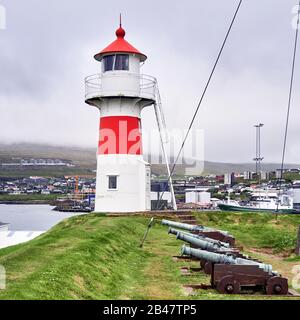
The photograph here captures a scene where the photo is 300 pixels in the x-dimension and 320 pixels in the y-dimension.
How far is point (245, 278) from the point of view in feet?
40.9

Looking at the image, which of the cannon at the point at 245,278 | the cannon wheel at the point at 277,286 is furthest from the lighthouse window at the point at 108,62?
the cannon wheel at the point at 277,286

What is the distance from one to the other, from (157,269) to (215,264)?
3.08 m

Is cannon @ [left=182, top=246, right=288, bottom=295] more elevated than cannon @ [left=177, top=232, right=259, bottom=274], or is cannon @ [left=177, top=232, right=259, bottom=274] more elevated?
cannon @ [left=177, top=232, right=259, bottom=274]

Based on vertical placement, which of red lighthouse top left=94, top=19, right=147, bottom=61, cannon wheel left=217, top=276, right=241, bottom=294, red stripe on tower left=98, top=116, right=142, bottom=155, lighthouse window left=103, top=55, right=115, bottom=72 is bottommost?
cannon wheel left=217, top=276, right=241, bottom=294

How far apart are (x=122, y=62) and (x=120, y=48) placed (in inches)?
26.0

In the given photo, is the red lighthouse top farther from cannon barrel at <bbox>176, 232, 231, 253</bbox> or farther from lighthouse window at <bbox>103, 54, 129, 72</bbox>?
cannon barrel at <bbox>176, 232, 231, 253</bbox>

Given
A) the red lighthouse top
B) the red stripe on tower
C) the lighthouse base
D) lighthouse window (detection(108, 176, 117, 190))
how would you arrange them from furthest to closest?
lighthouse window (detection(108, 176, 117, 190))
the lighthouse base
the red stripe on tower
the red lighthouse top

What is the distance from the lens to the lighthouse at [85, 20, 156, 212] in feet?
91.8

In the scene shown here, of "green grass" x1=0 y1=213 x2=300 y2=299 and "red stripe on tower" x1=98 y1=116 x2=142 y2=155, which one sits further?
"red stripe on tower" x1=98 y1=116 x2=142 y2=155

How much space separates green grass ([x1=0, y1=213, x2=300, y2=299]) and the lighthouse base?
6.03 m

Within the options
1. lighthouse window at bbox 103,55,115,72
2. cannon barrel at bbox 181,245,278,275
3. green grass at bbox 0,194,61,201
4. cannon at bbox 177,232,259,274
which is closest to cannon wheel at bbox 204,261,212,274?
cannon at bbox 177,232,259,274

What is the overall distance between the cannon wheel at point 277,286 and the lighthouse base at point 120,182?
1650 centimetres

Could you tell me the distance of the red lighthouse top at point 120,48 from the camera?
91.4ft
